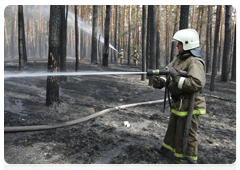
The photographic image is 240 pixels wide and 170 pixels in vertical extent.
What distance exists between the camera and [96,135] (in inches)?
160

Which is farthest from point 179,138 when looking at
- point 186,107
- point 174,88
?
point 174,88

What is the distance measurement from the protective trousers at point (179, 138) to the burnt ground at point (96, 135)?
0.77ft

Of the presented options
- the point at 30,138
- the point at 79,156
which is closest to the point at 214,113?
the point at 79,156

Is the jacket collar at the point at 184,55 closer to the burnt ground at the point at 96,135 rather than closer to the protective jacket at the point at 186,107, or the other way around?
the protective jacket at the point at 186,107

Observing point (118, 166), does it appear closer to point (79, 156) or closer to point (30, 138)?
point (79, 156)

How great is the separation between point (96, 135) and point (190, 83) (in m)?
2.35

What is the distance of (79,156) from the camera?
313 cm

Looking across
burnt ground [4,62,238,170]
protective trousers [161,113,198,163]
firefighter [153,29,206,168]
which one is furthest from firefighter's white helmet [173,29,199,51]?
burnt ground [4,62,238,170]

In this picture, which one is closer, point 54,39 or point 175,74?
point 175,74

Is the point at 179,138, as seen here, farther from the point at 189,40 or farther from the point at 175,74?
the point at 189,40

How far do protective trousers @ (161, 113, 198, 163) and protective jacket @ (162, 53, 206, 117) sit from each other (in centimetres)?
14

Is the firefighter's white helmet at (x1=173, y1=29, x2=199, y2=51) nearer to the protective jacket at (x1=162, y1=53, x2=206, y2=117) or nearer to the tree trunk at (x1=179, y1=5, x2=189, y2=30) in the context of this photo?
the protective jacket at (x1=162, y1=53, x2=206, y2=117)

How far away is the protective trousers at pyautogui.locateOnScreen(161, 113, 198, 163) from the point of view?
9.69ft

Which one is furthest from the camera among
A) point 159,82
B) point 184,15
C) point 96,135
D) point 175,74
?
point 184,15
